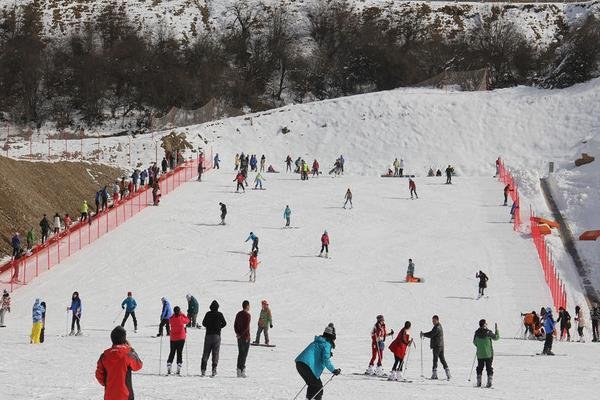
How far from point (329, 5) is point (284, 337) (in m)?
68.8

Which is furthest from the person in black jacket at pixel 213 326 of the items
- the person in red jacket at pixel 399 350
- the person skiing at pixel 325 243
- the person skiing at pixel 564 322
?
the person skiing at pixel 325 243

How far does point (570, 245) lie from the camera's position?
36969 mm

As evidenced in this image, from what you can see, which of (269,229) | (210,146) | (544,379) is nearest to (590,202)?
(269,229)

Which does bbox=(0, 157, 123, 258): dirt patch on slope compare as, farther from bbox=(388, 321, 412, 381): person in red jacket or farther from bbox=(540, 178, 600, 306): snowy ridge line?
bbox=(388, 321, 412, 381): person in red jacket

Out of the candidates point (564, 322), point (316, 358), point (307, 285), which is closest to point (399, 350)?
point (316, 358)

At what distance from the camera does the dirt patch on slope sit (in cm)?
3612

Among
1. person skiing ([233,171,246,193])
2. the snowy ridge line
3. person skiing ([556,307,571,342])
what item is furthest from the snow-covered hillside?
person skiing ([556,307,571,342])

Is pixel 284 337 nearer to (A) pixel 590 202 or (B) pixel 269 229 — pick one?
(B) pixel 269 229

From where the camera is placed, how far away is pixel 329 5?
87750 mm

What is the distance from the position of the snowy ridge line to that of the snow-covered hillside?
3633 centimetres

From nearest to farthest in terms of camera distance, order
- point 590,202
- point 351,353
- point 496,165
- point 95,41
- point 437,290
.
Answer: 1. point 351,353
2. point 437,290
3. point 590,202
4. point 496,165
5. point 95,41

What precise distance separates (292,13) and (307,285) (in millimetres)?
61982

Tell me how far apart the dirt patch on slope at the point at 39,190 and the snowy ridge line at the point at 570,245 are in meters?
19.0

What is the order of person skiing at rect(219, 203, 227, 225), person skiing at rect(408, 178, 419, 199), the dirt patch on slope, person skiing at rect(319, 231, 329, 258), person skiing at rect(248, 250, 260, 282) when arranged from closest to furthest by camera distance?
person skiing at rect(248, 250, 260, 282)
person skiing at rect(319, 231, 329, 258)
the dirt patch on slope
person skiing at rect(219, 203, 227, 225)
person skiing at rect(408, 178, 419, 199)
